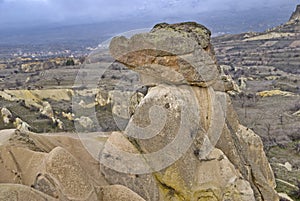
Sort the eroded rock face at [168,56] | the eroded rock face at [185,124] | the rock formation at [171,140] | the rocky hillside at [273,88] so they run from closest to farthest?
1. the rock formation at [171,140]
2. the eroded rock face at [185,124]
3. the eroded rock face at [168,56]
4. the rocky hillside at [273,88]

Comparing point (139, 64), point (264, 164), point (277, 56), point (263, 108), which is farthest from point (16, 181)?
point (277, 56)

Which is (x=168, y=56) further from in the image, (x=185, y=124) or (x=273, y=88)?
(x=273, y=88)

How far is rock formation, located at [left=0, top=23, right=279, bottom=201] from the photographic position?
24.9 feet

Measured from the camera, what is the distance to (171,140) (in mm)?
7965

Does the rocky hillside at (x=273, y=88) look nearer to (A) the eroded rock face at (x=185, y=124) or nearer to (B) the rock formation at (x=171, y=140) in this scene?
(A) the eroded rock face at (x=185, y=124)

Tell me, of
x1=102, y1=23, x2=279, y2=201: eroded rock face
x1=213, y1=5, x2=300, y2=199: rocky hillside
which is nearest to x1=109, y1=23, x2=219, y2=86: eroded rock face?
x1=102, y1=23, x2=279, y2=201: eroded rock face

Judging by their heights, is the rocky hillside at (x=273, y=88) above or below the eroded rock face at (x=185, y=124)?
below

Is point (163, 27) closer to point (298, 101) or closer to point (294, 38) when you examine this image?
point (298, 101)

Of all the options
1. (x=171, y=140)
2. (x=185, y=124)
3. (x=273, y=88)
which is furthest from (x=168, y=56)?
(x=273, y=88)

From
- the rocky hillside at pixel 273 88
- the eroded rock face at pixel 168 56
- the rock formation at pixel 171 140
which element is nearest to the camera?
the rock formation at pixel 171 140

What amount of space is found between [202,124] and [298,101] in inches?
1474

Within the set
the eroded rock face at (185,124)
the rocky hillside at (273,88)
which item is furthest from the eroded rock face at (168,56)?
the rocky hillside at (273,88)

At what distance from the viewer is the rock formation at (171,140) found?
7.60 m

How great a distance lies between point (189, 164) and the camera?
26.2 ft
